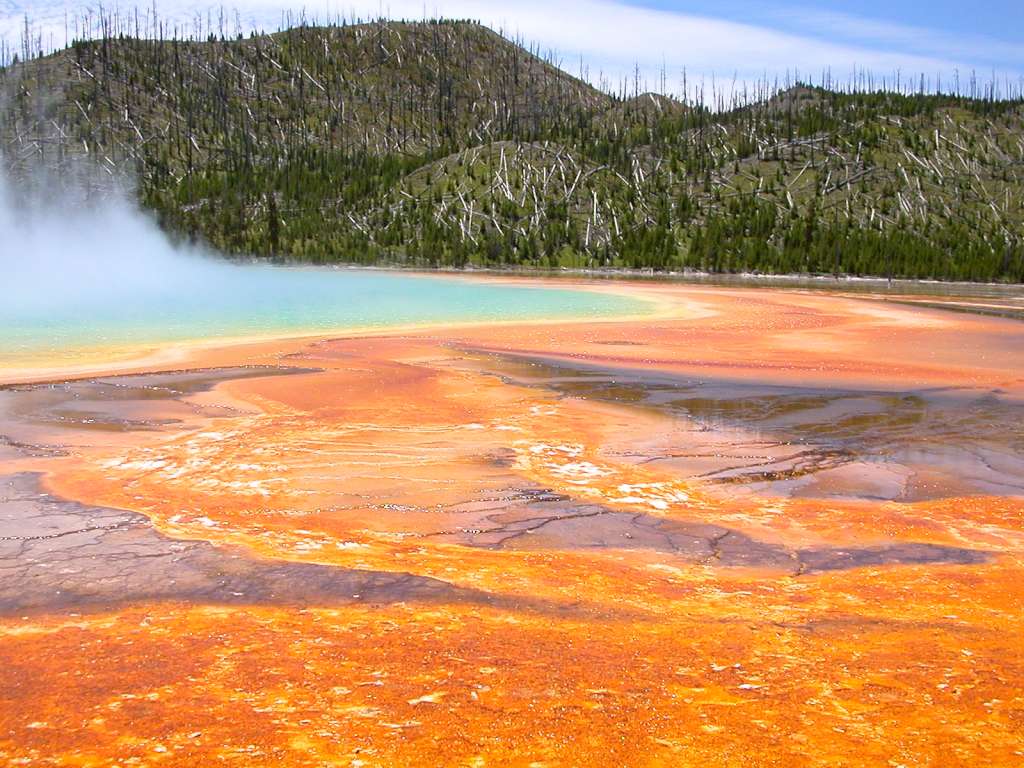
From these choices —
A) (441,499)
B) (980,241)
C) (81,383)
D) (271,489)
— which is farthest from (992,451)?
(980,241)

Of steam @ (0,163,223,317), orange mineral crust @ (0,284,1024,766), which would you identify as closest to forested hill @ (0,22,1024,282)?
steam @ (0,163,223,317)

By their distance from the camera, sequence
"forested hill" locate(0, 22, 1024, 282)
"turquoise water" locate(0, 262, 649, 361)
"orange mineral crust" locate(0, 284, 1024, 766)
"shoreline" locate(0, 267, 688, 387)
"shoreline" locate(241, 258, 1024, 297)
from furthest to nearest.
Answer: "forested hill" locate(0, 22, 1024, 282)
"shoreline" locate(241, 258, 1024, 297)
"turquoise water" locate(0, 262, 649, 361)
"shoreline" locate(0, 267, 688, 387)
"orange mineral crust" locate(0, 284, 1024, 766)

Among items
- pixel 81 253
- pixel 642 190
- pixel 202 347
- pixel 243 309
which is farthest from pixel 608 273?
pixel 202 347

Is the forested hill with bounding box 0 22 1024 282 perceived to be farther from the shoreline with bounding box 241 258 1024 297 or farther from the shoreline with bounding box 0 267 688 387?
the shoreline with bounding box 0 267 688 387

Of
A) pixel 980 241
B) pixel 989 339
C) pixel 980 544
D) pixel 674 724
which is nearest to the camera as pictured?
pixel 674 724

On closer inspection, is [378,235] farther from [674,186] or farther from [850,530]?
[850,530]

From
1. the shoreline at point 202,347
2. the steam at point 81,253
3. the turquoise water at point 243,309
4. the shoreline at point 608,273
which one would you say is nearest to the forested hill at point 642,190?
the shoreline at point 608,273

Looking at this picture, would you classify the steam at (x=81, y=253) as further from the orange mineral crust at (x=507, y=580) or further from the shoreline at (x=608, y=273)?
the orange mineral crust at (x=507, y=580)
